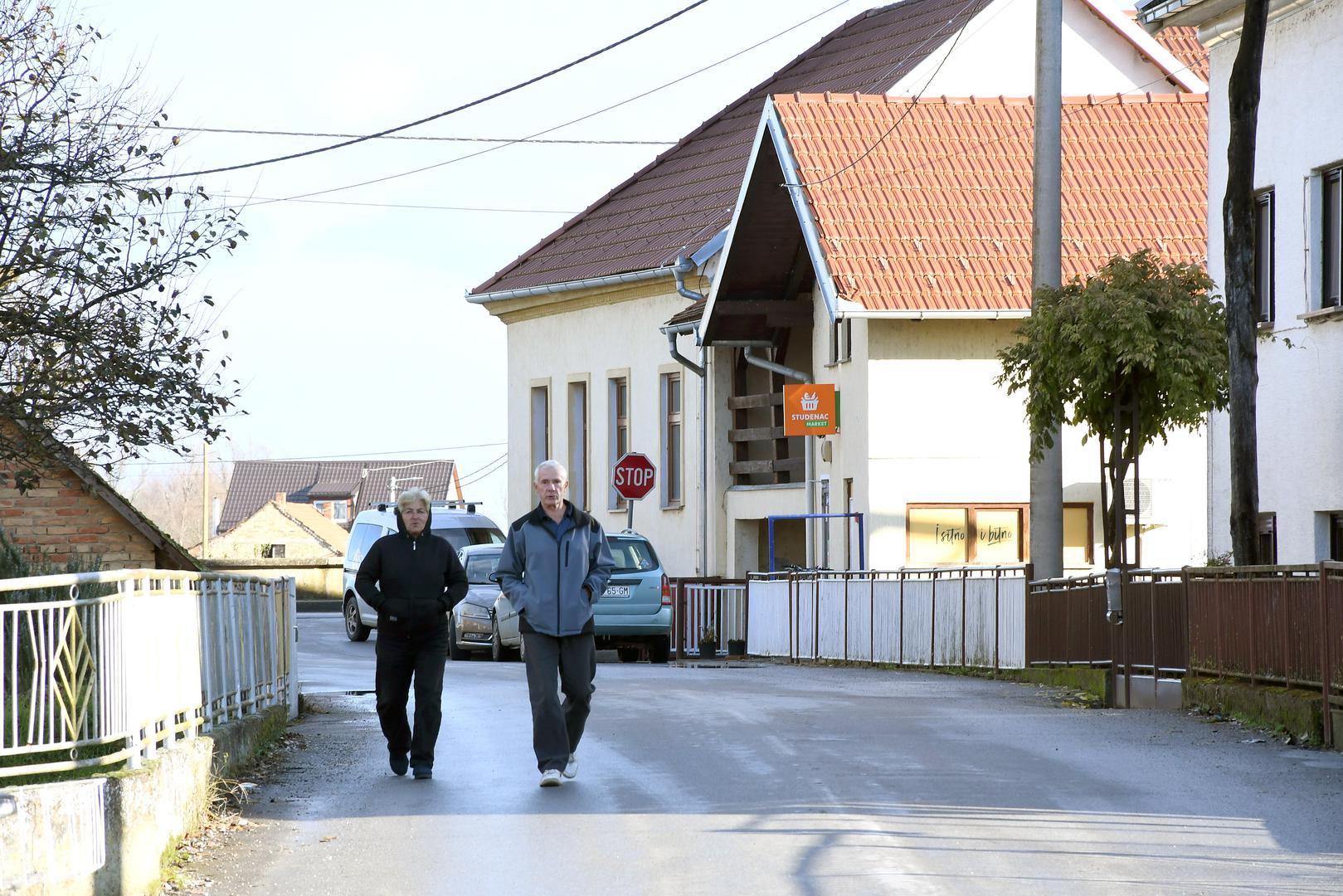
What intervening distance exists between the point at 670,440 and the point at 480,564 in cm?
1109

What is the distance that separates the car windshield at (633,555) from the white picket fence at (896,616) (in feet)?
7.66

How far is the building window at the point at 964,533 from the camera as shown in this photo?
3159 cm

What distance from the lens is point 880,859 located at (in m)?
8.63

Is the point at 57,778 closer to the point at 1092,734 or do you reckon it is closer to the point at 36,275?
the point at 36,275

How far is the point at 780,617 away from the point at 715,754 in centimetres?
1732

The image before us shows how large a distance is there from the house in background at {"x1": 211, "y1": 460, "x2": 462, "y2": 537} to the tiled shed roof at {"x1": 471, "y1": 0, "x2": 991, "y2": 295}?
7480 cm

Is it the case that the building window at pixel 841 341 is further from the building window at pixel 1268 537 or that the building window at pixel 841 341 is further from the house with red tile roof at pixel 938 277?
the building window at pixel 1268 537

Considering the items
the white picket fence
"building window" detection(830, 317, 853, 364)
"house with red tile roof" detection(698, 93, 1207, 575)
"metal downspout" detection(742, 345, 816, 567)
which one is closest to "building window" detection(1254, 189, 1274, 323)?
the white picket fence

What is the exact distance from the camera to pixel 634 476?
3406 centimetres

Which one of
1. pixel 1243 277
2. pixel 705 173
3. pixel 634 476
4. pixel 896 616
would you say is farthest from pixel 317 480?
pixel 1243 277

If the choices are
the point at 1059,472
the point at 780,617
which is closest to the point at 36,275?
the point at 1059,472

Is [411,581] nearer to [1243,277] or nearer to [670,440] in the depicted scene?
[1243,277]

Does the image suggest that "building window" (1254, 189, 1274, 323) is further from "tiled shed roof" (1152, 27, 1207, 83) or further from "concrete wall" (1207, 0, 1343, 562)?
"tiled shed roof" (1152, 27, 1207, 83)

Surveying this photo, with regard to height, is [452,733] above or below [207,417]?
A: below
